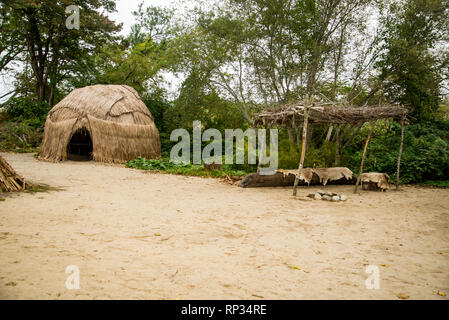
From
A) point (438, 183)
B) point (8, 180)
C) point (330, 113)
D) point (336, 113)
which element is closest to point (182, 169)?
point (330, 113)

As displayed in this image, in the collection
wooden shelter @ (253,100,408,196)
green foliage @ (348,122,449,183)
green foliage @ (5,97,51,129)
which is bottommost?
green foliage @ (348,122,449,183)

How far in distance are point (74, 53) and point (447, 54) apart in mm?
19744

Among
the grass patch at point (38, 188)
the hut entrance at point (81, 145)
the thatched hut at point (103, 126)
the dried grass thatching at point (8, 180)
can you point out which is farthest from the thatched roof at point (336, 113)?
the hut entrance at point (81, 145)

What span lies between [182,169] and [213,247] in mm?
7564

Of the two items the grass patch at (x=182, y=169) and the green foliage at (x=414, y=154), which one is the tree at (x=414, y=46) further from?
the grass patch at (x=182, y=169)

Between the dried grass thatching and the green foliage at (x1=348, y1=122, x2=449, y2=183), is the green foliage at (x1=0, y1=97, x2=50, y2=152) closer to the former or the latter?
the dried grass thatching

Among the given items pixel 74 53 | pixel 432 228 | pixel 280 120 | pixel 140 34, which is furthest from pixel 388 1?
pixel 140 34

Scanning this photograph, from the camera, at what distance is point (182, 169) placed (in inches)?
424

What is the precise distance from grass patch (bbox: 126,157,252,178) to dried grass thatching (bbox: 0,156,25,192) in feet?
17.4

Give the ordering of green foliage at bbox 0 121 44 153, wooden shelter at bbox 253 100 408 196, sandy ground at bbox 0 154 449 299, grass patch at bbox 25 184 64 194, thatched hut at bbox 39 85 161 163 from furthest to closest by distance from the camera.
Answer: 1. green foliage at bbox 0 121 44 153
2. thatched hut at bbox 39 85 161 163
3. wooden shelter at bbox 253 100 408 196
4. grass patch at bbox 25 184 64 194
5. sandy ground at bbox 0 154 449 299

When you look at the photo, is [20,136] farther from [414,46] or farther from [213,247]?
[414,46]

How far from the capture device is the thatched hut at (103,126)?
11711mm

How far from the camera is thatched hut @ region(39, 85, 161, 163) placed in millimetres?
11711

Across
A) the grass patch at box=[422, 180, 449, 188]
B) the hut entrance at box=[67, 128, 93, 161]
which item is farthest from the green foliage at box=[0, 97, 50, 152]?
the grass patch at box=[422, 180, 449, 188]
